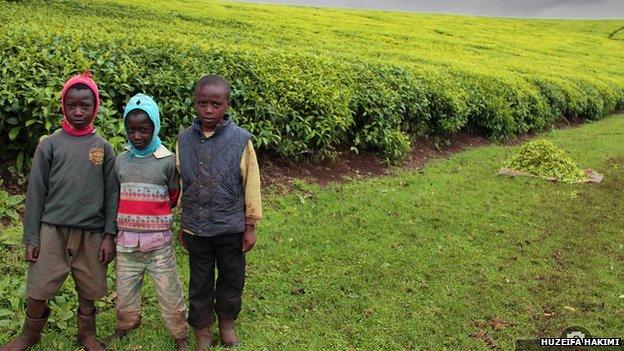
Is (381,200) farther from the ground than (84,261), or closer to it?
closer to it

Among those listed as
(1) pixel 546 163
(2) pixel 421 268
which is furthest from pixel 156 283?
(1) pixel 546 163

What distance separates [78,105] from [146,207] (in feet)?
2.22

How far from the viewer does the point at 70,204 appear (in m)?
3.09

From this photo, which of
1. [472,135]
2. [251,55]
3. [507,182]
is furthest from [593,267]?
[472,135]

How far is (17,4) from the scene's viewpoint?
497 inches

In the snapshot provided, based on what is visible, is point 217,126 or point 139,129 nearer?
point 139,129

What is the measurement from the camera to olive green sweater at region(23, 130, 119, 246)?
3.07m

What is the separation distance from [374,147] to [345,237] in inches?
136

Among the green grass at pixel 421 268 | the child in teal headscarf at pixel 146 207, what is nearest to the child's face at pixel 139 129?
the child in teal headscarf at pixel 146 207

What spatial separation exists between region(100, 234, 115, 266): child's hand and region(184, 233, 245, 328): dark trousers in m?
0.42

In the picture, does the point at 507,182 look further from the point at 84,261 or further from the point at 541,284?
the point at 84,261

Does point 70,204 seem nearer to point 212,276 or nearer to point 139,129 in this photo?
point 139,129

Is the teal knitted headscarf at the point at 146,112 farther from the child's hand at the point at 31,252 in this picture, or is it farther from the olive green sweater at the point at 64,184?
the child's hand at the point at 31,252

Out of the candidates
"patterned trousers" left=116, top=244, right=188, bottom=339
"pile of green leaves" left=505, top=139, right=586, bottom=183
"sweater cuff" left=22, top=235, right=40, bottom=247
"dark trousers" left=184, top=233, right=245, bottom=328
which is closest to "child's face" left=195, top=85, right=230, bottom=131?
"dark trousers" left=184, top=233, right=245, bottom=328
